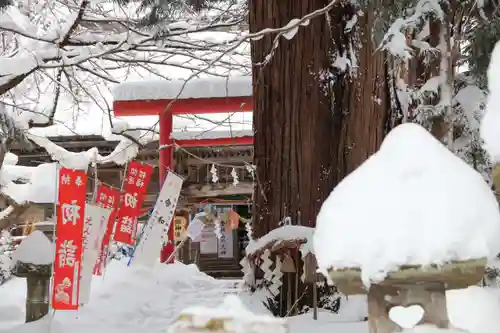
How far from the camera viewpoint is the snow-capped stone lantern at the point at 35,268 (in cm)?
645

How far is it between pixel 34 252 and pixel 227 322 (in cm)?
501

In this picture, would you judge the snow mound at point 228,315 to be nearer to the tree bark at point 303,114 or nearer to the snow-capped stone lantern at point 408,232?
the snow-capped stone lantern at point 408,232

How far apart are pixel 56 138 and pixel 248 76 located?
15.9ft

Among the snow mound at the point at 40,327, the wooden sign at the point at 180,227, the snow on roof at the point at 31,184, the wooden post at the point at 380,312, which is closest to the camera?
the wooden post at the point at 380,312

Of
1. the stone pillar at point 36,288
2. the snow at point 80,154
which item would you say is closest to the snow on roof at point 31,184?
the snow at point 80,154

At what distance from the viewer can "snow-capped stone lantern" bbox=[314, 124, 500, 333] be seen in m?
1.71

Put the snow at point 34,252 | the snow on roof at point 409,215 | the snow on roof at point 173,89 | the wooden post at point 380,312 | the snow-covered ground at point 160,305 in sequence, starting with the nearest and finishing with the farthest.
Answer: the snow on roof at point 409,215 < the wooden post at point 380,312 < the snow-covered ground at point 160,305 < the snow at point 34,252 < the snow on roof at point 173,89

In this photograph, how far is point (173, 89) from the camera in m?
9.77

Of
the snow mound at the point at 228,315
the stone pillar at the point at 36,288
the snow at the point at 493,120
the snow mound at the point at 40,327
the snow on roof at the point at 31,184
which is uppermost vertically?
the snow on roof at the point at 31,184

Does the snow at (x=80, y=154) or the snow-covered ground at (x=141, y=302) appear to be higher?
the snow at (x=80, y=154)

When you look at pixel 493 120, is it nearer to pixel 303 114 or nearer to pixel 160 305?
pixel 303 114

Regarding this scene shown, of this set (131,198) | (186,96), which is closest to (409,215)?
(131,198)

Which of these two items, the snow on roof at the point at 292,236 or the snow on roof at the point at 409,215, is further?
the snow on roof at the point at 292,236

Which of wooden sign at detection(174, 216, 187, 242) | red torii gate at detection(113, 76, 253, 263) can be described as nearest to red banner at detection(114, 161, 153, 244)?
red torii gate at detection(113, 76, 253, 263)
